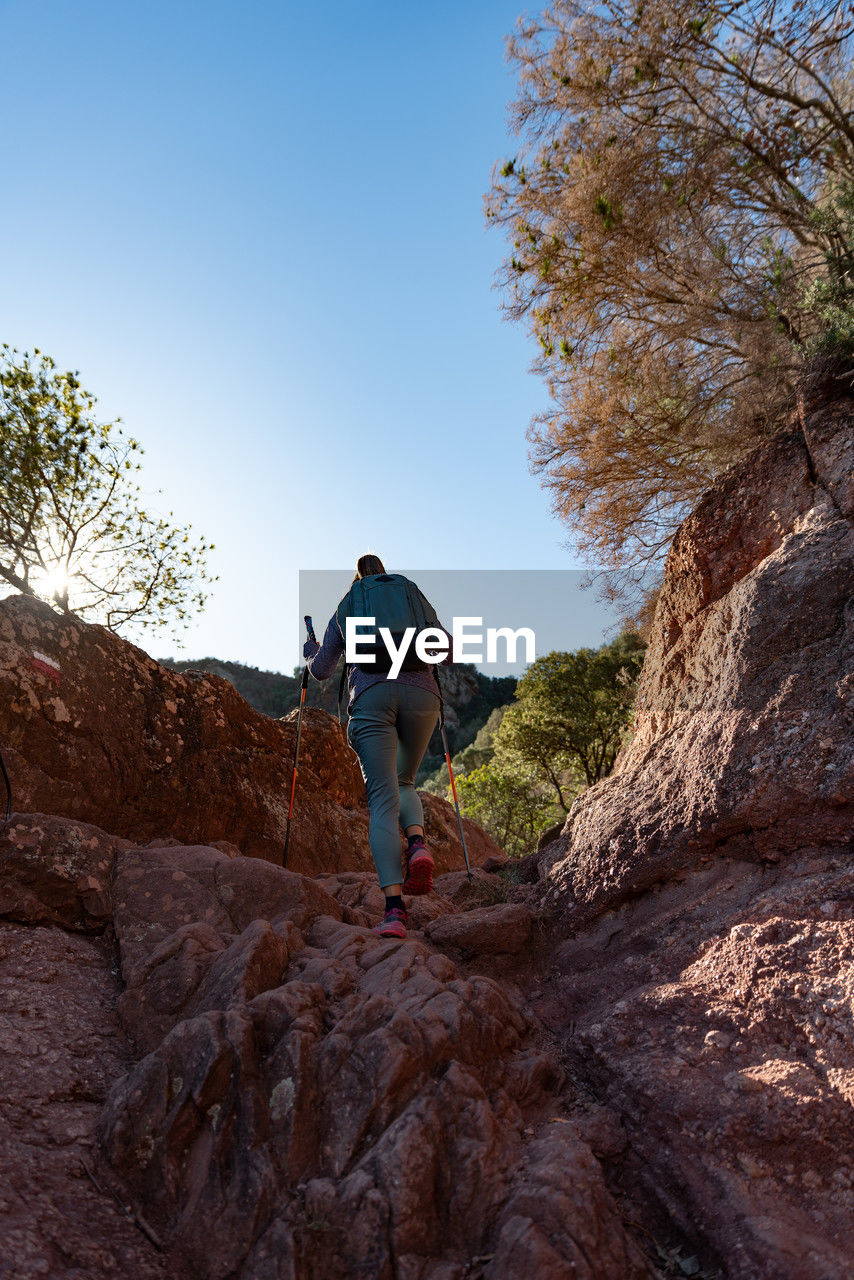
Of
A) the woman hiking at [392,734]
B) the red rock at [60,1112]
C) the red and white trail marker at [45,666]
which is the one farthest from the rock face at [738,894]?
the red and white trail marker at [45,666]

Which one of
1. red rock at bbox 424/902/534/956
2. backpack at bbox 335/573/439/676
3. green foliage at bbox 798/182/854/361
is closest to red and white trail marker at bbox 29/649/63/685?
backpack at bbox 335/573/439/676

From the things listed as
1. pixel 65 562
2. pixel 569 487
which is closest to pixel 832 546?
pixel 569 487

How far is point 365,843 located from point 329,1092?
16.6ft

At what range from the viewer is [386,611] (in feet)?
15.4

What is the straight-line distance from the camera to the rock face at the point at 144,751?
5027 millimetres

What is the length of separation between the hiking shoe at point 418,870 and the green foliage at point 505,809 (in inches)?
512

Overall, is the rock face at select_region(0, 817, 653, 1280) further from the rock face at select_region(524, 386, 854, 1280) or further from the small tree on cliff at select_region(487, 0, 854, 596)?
the small tree on cliff at select_region(487, 0, 854, 596)

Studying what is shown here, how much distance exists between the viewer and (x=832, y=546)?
4207mm

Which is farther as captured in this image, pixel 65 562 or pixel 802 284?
pixel 65 562

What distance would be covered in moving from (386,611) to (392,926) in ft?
6.30

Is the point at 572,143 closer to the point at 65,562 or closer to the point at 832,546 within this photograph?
the point at 832,546

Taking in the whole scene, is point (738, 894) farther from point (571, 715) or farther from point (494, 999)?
point (571, 715)

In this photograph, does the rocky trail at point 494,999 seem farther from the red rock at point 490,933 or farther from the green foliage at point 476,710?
the green foliage at point 476,710

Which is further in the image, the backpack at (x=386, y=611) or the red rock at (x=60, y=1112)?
the backpack at (x=386, y=611)
